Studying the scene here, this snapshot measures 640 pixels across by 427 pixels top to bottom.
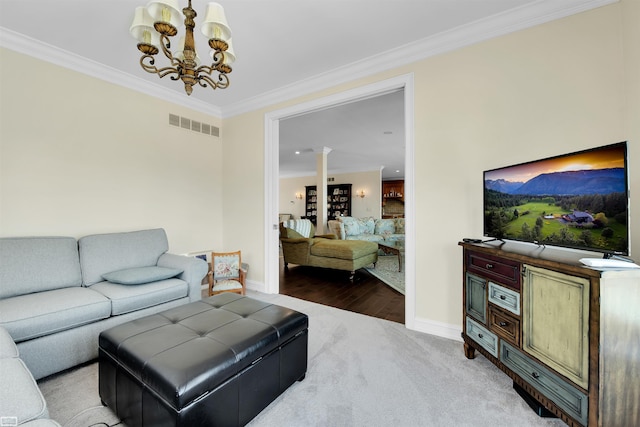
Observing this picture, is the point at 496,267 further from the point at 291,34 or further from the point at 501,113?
the point at 291,34

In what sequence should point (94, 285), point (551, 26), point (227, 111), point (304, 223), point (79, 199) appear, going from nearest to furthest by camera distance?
point (551, 26), point (94, 285), point (79, 199), point (227, 111), point (304, 223)

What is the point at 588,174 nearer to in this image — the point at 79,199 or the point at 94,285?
the point at 94,285

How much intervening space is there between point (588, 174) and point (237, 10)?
2.57m

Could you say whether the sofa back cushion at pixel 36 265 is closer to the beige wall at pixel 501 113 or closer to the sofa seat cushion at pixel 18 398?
the sofa seat cushion at pixel 18 398

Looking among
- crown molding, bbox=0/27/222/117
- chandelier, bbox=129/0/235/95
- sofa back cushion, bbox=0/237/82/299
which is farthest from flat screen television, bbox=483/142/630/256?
crown molding, bbox=0/27/222/117

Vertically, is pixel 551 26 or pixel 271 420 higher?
pixel 551 26

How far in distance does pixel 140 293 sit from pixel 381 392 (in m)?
2.06

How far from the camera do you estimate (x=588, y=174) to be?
4.50 feet

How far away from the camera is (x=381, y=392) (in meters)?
1.68

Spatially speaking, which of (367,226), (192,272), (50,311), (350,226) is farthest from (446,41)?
(367,226)

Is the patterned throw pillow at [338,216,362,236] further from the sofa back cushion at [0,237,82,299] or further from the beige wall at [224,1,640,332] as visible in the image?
the sofa back cushion at [0,237,82,299]

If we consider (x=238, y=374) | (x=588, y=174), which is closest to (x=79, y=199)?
(x=238, y=374)

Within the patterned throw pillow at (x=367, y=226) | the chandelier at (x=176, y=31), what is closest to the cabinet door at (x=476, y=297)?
the chandelier at (x=176, y=31)

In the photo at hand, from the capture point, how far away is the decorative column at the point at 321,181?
260 inches
